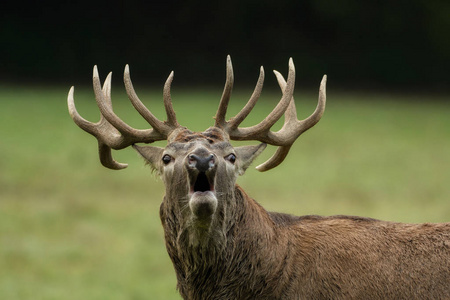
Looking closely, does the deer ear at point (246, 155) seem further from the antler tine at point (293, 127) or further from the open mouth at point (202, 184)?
the open mouth at point (202, 184)

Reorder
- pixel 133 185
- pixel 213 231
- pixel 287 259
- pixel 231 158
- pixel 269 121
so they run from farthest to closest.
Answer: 1. pixel 133 185
2. pixel 269 121
3. pixel 287 259
4. pixel 231 158
5. pixel 213 231

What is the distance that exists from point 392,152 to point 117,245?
11742 mm

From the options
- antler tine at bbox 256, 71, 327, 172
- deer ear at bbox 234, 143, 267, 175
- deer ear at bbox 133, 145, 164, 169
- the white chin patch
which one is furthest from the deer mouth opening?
antler tine at bbox 256, 71, 327, 172

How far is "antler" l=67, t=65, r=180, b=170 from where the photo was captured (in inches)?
313

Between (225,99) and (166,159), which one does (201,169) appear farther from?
(225,99)

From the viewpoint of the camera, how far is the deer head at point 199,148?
6.99 m

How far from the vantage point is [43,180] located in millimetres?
21391

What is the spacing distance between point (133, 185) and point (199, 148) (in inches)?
573

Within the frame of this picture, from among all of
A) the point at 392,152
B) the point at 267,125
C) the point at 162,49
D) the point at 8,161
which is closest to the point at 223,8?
the point at 162,49

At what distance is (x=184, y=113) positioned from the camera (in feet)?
98.0

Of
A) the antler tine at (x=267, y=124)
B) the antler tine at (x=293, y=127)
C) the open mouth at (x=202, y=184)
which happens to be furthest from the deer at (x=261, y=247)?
the antler tine at (x=293, y=127)

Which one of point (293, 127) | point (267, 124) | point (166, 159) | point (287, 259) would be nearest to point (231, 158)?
point (166, 159)

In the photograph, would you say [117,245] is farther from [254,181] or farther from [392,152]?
[392,152]

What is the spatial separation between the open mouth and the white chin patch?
0.12 m
